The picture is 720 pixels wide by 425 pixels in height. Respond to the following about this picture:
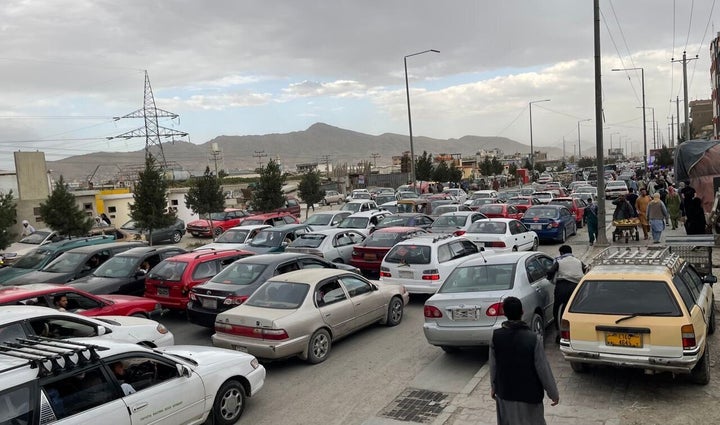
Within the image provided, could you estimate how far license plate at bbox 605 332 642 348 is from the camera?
21.3 ft

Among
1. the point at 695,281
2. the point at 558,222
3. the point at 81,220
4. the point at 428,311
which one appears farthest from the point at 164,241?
the point at 695,281

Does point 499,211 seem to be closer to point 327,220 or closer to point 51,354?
point 327,220

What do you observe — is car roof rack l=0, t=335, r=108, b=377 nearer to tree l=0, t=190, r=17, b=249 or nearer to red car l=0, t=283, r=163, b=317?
red car l=0, t=283, r=163, b=317

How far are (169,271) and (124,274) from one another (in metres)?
1.45

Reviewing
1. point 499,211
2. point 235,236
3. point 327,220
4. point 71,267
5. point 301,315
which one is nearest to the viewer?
point 301,315

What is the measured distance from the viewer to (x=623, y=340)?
657 centimetres

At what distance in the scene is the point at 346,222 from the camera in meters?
21.3

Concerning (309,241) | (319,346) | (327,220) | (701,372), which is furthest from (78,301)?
(327,220)

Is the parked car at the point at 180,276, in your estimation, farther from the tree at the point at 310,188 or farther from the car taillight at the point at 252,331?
the tree at the point at 310,188

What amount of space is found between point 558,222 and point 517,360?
57.3 feet

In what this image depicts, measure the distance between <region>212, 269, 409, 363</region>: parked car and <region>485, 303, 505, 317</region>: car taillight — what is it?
2.52 m

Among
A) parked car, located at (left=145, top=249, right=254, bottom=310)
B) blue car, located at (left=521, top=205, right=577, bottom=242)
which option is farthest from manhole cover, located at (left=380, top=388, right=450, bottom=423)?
blue car, located at (left=521, top=205, right=577, bottom=242)

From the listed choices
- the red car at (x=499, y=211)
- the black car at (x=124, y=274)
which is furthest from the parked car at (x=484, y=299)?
the red car at (x=499, y=211)

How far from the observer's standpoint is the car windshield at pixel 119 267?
1283cm
